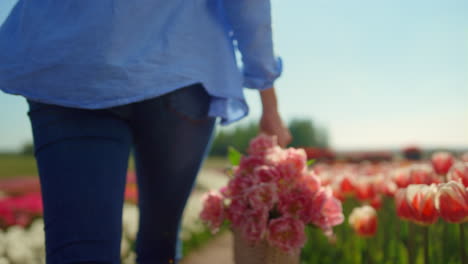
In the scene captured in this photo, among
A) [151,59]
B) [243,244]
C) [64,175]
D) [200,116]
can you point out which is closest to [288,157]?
[243,244]

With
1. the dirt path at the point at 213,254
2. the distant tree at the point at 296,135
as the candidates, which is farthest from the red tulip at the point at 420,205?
the distant tree at the point at 296,135

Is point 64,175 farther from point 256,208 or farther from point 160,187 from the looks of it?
point 256,208

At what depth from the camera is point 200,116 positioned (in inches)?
46.6

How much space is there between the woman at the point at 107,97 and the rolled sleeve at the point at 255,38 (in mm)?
101

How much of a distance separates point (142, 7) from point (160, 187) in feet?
1.66

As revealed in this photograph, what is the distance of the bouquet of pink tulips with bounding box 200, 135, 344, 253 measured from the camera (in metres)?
1.58

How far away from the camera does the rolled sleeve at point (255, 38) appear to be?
130 cm

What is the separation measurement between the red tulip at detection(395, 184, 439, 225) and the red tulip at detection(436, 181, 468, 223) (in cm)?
6

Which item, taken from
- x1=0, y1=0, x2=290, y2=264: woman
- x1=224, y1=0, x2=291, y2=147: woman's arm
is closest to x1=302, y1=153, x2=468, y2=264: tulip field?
x1=224, y1=0, x2=291, y2=147: woman's arm

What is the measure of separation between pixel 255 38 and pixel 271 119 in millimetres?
384

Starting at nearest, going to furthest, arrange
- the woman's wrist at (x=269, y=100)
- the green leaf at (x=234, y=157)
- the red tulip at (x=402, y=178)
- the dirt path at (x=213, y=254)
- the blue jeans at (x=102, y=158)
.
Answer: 1. the blue jeans at (x=102, y=158)
2. the woman's wrist at (x=269, y=100)
3. the green leaf at (x=234, y=157)
4. the red tulip at (x=402, y=178)
5. the dirt path at (x=213, y=254)

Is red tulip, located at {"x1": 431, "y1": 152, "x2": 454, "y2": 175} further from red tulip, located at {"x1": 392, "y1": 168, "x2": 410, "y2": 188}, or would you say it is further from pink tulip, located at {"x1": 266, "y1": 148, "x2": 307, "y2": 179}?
pink tulip, located at {"x1": 266, "y1": 148, "x2": 307, "y2": 179}

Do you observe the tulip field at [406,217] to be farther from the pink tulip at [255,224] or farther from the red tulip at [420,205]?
the pink tulip at [255,224]

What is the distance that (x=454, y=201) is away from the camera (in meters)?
1.40
